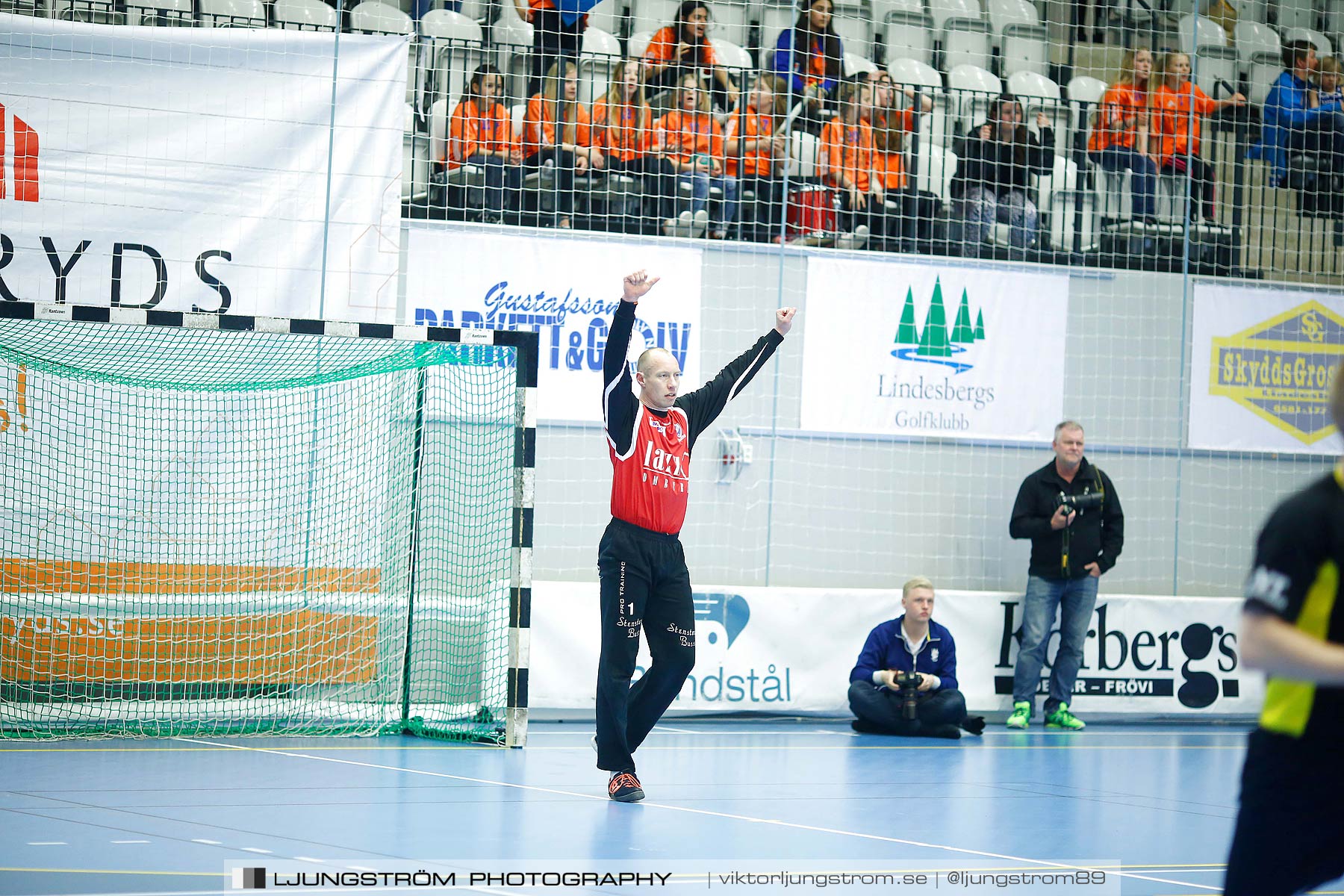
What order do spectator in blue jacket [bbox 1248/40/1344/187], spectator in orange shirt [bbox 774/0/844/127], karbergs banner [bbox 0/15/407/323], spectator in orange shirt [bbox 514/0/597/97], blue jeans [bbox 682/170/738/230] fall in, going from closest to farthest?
1. karbergs banner [bbox 0/15/407/323]
2. spectator in orange shirt [bbox 514/0/597/97]
3. blue jeans [bbox 682/170/738/230]
4. spectator in orange shirt [bbox 774/0/844/127]
5. spectator in blue jacket [bbox 1248/40/1344/187]

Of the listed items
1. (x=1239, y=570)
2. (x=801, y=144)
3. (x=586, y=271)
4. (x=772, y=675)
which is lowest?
(x=772, y=675)

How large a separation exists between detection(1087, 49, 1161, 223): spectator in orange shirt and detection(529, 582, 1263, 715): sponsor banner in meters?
3.96

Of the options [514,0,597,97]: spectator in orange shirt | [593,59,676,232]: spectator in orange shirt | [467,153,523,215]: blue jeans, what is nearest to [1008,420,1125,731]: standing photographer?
[593,59,676,232]: spectator in orange shirt

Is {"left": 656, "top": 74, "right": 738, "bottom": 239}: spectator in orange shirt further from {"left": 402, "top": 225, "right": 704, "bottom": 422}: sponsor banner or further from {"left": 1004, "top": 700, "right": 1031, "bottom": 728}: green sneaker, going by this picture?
{"left": 1004, "top": 700, "right": 1031, "bottom": 728}: green sneaker

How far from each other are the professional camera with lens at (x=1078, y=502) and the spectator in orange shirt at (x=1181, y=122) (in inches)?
137

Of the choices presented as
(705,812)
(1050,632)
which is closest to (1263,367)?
(1050,632)

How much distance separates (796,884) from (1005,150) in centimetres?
981

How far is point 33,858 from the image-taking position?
19.3 feet

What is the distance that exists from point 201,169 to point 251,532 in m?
2.78

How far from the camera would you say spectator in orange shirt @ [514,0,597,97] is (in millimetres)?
13000

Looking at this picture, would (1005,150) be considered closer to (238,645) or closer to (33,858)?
(238,645)

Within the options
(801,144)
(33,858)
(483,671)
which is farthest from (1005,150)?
(33,858)

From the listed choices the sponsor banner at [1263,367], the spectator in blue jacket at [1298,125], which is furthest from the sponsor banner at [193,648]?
the spectator in blue jacket at [1298,125]

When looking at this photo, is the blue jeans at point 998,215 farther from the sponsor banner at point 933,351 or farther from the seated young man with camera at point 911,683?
the seated young man with camera at point 911,683
